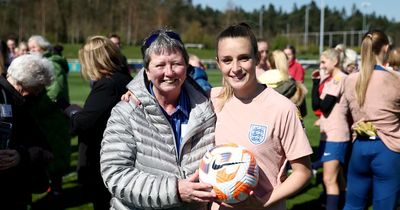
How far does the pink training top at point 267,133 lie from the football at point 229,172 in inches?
5.9

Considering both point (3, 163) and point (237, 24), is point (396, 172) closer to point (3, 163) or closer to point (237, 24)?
point (237, 24)

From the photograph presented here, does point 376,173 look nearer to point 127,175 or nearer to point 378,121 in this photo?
point 378,121

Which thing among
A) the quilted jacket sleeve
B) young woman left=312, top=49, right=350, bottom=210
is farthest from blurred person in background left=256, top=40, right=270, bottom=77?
the quilted jacket sleeve

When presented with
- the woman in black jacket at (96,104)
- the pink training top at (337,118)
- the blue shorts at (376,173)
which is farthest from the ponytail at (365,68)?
the woman in black jacket at (96,104)

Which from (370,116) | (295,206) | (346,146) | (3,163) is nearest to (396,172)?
(370,116)

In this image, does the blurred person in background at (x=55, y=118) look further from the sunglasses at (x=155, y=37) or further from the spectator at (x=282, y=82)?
the sunglasses at (x=155, y=37)

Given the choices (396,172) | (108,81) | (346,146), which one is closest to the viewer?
(108,81)

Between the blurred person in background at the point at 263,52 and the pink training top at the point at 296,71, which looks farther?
the pink training top at the point at 296,71

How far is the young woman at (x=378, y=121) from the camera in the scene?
4996 millimetres

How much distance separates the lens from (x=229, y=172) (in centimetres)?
271

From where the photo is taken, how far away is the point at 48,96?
7039 mm

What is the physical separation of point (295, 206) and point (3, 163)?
16.1 feet

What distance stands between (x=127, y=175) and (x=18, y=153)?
3.01 feet

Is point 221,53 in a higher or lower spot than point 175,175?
higher
